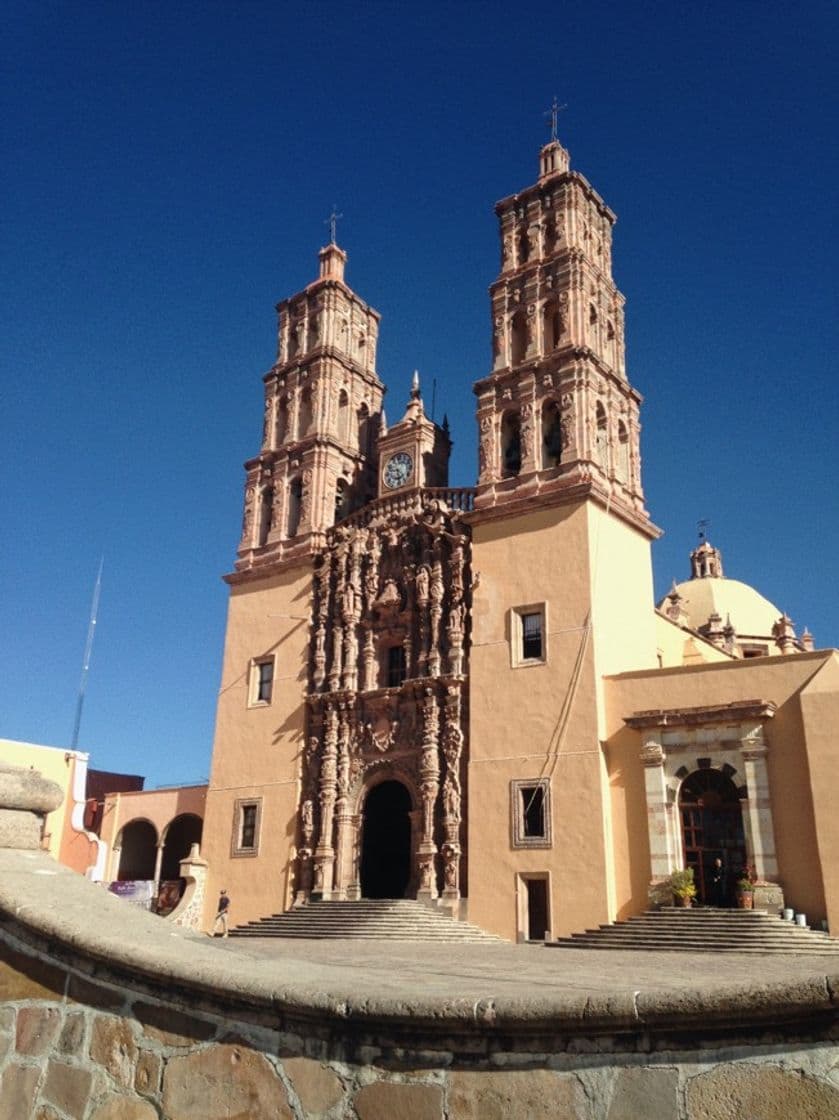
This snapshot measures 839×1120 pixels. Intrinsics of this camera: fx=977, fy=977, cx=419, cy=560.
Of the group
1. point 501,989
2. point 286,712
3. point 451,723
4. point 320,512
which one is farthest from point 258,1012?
point 320,512

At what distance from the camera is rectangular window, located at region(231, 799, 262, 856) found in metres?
26.2

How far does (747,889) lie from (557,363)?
13.4m

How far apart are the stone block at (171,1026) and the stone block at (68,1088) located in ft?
1.06

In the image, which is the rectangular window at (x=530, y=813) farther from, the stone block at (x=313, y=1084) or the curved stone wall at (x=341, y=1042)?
the stone block at (x=313, y=1084)

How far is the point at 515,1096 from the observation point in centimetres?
272

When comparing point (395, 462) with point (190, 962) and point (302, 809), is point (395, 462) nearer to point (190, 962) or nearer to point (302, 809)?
point (302, 809)

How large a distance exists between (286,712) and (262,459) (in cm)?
855

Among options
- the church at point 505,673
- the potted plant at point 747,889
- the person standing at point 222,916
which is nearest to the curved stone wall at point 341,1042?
the potted plant at point 747,889

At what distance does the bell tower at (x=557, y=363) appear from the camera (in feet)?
79.4

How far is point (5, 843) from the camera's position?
4.55 meters

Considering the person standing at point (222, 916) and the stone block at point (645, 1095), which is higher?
the stone block at point (645, 1095)

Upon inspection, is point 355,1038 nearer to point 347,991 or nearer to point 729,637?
point 347,991

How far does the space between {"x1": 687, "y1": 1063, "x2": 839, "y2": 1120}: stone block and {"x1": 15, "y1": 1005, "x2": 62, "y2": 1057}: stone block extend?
236 centimetres

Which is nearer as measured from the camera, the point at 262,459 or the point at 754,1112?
the point at 754,1112
